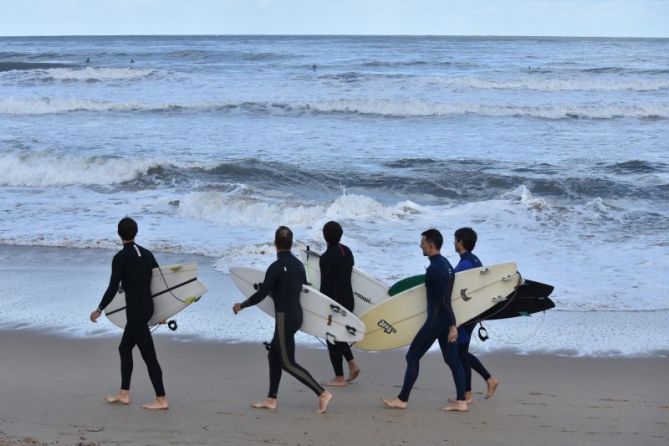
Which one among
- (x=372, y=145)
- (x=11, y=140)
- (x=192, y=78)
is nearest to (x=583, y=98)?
A: (x=372, y=145)

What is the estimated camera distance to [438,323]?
5891mm

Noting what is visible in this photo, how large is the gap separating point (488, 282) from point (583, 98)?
95.5ft

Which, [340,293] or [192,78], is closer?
[340,293]

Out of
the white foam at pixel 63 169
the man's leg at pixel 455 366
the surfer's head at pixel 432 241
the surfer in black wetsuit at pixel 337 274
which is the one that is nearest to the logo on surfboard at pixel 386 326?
the surfer in black wetsuit at pixel 337 274

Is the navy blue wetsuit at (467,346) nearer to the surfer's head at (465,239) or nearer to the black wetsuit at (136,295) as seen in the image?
the surfer's head at (465,239)

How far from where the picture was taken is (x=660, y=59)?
55.1m

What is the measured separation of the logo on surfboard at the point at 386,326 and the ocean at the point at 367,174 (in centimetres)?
180

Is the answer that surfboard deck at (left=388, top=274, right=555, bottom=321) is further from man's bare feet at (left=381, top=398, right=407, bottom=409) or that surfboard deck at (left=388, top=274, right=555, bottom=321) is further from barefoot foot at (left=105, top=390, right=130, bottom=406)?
barefoot foot at (left=105, top=390, right=130, bottom=406)

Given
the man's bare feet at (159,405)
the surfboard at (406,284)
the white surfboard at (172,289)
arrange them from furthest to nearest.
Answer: the surfboard at (406,284) → the white surfboard at (172,289) → the man's bare feet at (159,405)

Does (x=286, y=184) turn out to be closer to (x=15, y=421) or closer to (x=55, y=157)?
(x=55, y=157)

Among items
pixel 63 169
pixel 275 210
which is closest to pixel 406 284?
pixel 275 210

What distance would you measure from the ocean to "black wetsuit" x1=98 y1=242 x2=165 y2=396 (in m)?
1.94

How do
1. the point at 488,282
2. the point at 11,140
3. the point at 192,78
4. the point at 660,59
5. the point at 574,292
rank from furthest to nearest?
the point at 660,59, the point at 192,78, the point at 11,140, the point at 574,292, the point at 488,282

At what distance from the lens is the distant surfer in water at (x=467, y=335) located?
6.15 meters
